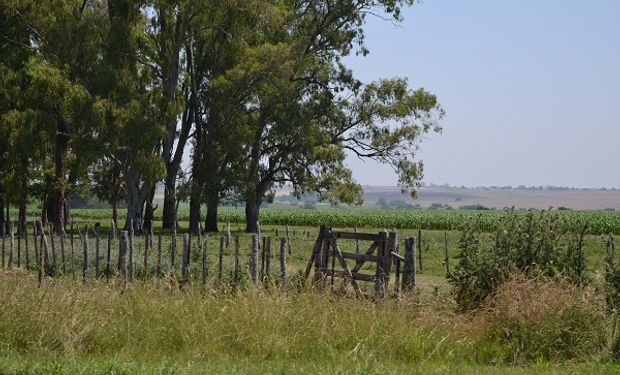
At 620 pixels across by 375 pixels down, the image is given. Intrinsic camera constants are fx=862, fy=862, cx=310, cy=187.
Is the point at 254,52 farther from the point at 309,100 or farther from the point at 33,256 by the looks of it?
the point at 33,256

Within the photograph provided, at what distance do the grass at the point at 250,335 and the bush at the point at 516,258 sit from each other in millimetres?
1035

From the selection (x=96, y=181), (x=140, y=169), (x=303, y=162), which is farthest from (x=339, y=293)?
(x=96, y=181)

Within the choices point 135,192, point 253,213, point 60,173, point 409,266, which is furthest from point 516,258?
point 253,213

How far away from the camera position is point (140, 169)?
44.3m

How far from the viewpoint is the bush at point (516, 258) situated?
14820 millimetres

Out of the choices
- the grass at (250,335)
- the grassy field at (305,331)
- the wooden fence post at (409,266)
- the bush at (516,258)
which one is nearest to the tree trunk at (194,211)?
the wooden fence post at (409,266)

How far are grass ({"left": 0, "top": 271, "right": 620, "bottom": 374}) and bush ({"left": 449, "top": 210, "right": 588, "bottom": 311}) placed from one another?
1.04 meters

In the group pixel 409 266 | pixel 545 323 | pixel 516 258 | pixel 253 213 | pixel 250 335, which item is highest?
pixel 253 213

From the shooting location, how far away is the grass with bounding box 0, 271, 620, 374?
11852 millimetres

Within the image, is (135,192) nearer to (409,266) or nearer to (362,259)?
(362,259)

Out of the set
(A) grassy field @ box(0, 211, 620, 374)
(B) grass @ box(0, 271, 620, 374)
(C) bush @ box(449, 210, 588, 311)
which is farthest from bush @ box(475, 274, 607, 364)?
(C) bush @ box(449, 210, 588, 311)

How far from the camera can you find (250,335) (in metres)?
12.7

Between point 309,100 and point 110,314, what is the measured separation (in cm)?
4442

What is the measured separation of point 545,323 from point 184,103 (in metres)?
37.4
